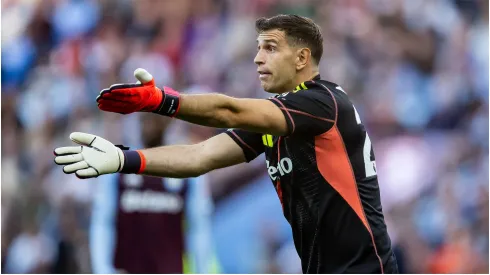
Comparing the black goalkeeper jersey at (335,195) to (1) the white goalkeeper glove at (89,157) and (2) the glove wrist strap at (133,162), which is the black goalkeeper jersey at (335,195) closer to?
(2) the glove wrist strap at (133,162)

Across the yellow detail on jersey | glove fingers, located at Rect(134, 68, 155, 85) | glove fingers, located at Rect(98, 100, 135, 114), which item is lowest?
the yellow detail on jersey

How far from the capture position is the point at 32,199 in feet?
26.9

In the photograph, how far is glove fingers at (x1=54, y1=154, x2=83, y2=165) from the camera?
396 cm

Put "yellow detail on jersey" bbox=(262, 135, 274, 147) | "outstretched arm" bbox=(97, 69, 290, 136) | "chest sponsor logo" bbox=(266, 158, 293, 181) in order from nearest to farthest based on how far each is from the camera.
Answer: "outstretched arm" bbox=(97, 69, 290, 136) → "chest sponsor logo" bbox=(266, 158, 293, 181) → "yellow detail on jersey" bbox=(262, 135, 274, 147)

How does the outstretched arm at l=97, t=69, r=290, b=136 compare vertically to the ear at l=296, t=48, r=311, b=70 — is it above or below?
below

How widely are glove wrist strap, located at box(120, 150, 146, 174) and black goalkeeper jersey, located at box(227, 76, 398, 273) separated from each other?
32.2 inches

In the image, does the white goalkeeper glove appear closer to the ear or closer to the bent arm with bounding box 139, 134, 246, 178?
the bent arm with bounding box 139, 134, 246, 178

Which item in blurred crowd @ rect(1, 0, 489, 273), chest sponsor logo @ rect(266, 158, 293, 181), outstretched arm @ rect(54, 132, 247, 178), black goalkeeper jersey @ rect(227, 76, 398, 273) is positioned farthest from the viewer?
blurred crowd @ rect(1, 0, 489, 273)

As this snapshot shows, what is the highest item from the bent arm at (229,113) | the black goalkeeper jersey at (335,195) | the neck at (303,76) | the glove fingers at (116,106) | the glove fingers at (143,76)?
the neck at (303,76)

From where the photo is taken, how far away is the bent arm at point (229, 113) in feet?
12.2

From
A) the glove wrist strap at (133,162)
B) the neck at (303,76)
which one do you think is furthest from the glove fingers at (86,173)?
the neck at (303,76)

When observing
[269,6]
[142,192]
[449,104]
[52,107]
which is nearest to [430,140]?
[449,104]

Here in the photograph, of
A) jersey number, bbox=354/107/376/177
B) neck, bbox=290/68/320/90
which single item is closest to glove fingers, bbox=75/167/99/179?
neck, bbox=290/68/320/90

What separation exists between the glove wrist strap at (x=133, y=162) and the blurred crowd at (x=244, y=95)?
3.55 meters
